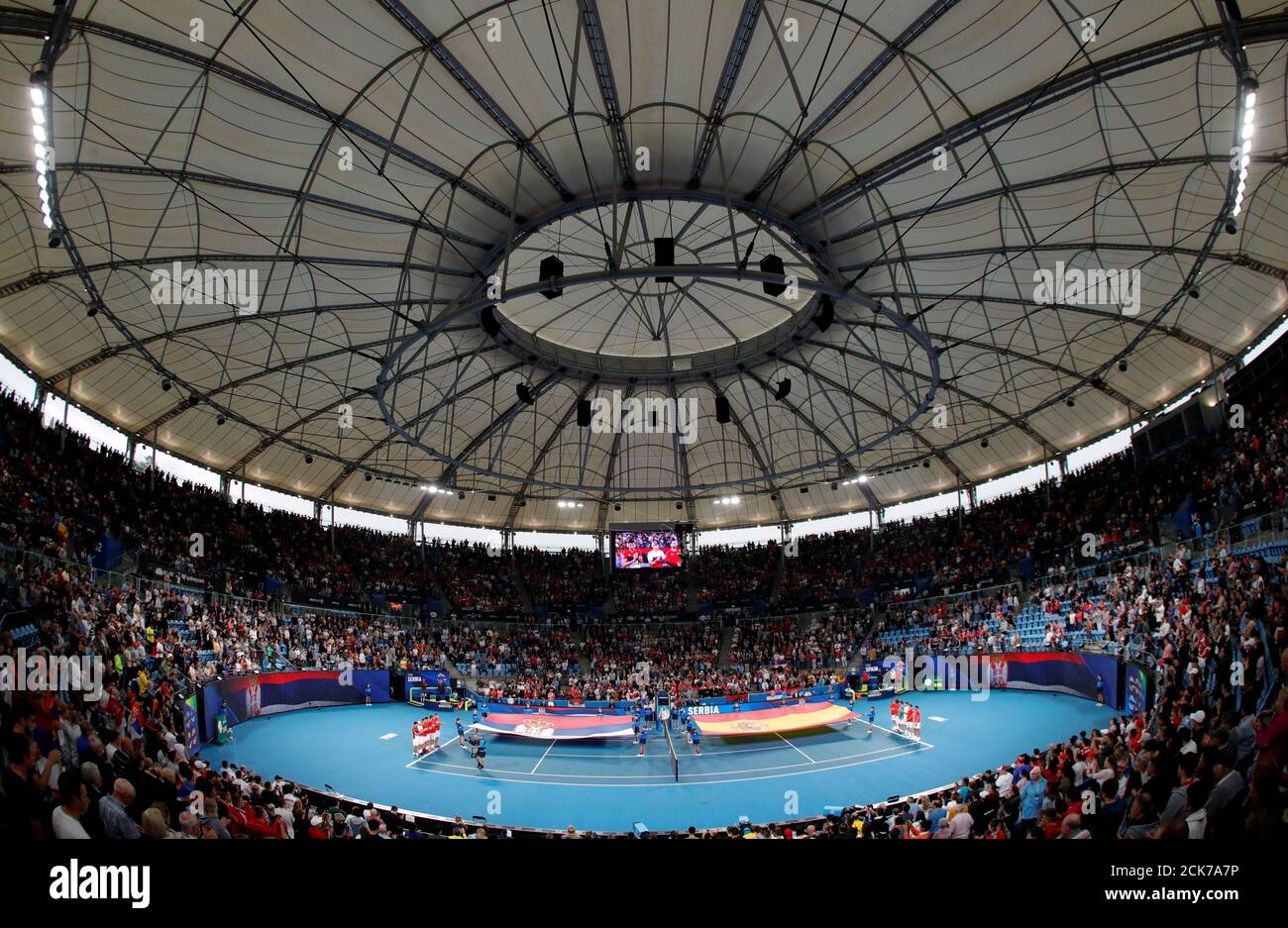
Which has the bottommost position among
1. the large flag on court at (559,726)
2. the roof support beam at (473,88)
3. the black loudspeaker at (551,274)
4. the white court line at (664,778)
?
the large flag on court at (559,726)

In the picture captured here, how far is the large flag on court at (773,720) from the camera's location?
31.8 m

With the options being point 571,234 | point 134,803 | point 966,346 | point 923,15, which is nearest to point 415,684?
point 571,234

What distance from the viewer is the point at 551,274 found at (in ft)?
69.2

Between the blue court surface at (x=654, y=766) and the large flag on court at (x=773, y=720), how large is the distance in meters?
0.67

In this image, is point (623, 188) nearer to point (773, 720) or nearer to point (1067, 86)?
point (1067, 86)

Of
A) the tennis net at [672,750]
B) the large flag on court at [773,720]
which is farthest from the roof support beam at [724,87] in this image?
the large flag on court at [773,720]

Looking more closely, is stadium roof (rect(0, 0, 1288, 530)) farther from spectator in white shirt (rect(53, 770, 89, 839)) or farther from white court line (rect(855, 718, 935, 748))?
white court line (rect(855, 718, 935, 748))

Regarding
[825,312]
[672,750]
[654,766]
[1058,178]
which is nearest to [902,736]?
[672,750]

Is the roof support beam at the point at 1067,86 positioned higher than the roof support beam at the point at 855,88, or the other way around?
the roof support beam at the point at 855,88

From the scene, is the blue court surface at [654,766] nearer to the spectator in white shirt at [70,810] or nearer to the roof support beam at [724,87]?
the spectator in white shirt at [70,810]

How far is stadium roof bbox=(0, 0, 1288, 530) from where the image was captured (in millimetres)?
16906

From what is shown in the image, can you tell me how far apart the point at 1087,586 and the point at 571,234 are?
1372 inches
